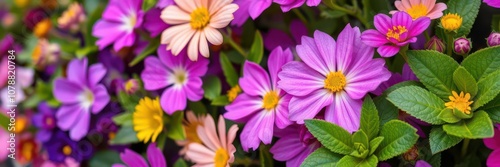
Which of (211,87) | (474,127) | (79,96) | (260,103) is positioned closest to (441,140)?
(474,127)

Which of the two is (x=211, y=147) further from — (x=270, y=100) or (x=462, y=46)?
(x=462, y=46)

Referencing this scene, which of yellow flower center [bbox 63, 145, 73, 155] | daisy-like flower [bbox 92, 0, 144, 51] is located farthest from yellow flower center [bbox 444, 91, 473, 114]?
yellow flower center [bbox 63, 145, 73, 155]

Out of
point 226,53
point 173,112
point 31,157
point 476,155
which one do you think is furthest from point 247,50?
point 31,157

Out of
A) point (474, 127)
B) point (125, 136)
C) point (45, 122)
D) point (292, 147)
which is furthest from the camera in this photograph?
point (45, 122)

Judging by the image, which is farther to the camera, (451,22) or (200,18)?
(200,18)

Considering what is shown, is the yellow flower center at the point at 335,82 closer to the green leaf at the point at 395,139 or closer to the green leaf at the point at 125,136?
the green leaf at the point at 395,139

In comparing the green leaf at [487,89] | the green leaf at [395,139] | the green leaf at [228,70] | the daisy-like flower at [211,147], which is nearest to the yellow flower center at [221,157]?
the daisy-like flower at [211,147]

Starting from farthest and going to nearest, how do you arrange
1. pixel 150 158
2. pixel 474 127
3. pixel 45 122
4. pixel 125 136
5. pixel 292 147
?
pixel 45 122 < pixel 125 136 < pixel 150 158 < pixel 292 147 < pixel 474 127

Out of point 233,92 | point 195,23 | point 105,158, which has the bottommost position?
point 105,158
